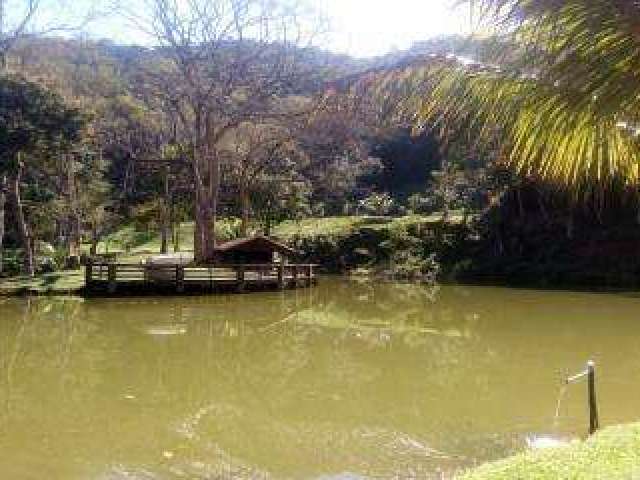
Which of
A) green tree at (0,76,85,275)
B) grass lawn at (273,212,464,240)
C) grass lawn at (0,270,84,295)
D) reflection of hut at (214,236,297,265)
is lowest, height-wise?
grass lawn at (0,270,84,295)

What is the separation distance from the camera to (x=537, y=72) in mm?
5680

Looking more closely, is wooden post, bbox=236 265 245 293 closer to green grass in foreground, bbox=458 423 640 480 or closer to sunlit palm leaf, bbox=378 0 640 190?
green grass in foreground, bbox=458 423 640 480

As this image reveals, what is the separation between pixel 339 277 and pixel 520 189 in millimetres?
10434

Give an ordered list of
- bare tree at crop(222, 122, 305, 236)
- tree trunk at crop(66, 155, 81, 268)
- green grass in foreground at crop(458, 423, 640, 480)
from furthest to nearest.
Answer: bare tree at crop(222, 122, 305, 236) → tree trunk at crop(66, 155, 81, 268) → green grass in foreground at crop(458, 423, 640, 480)

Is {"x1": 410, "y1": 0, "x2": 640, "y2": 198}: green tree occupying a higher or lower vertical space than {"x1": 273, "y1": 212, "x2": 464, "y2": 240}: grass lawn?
lower

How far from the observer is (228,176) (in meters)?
48.8

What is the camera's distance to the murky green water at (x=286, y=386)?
11180mm

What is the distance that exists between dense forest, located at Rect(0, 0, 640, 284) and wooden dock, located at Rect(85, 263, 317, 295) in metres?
3.61

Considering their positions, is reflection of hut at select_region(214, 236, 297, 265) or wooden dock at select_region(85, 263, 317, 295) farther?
reflection of hut at select_region(214, 236, 297, 265)

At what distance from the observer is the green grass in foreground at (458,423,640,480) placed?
751 centimetres

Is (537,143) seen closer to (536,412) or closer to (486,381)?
(536,412)

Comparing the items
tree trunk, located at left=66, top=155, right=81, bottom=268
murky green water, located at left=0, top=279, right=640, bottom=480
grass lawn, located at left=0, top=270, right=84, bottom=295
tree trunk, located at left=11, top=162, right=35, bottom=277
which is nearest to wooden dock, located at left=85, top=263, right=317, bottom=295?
grass lawn, located at left=0, top=270, right=84, bottom=295

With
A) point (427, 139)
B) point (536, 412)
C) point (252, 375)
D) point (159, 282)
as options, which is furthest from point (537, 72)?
point (427, 139)

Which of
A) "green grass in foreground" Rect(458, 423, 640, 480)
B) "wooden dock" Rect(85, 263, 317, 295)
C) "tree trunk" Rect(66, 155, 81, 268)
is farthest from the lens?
"tree trunk" Rect(66, 155, 81, 268)
